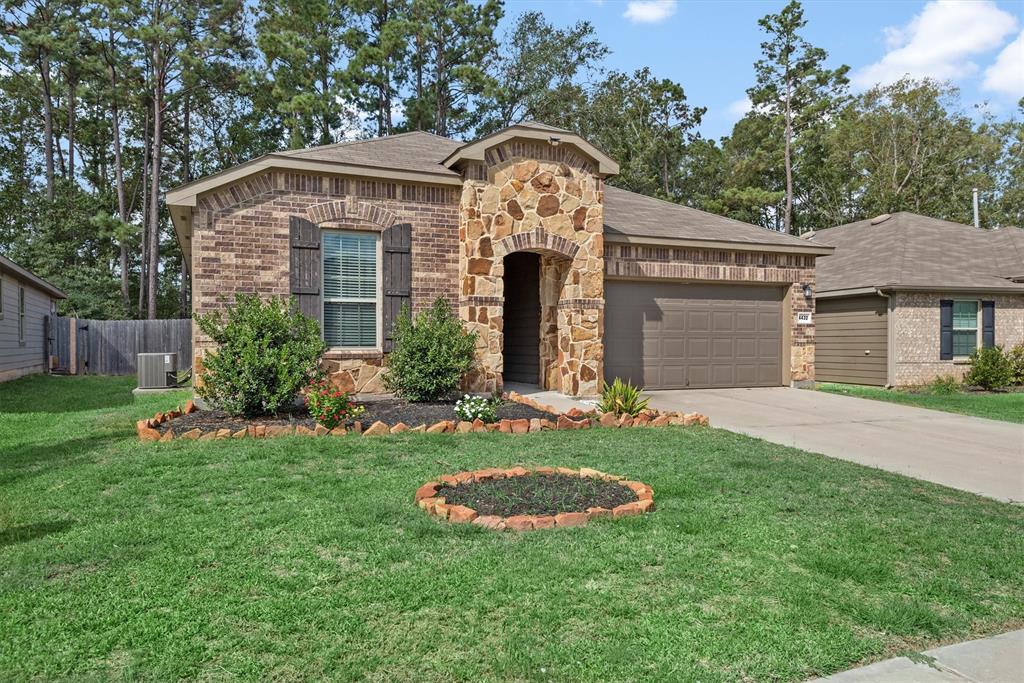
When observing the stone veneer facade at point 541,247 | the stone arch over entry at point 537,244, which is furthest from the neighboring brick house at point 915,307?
the stone arch over entry at point 537,244

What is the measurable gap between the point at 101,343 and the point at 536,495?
1887 cm

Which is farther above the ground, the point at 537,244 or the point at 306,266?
the point at 537,244

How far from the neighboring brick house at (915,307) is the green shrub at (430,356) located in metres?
10.4

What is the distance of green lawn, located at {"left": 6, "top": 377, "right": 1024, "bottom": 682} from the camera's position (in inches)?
101

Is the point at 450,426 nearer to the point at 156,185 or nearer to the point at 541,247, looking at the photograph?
the point at 541,247

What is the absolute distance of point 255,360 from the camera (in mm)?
7453

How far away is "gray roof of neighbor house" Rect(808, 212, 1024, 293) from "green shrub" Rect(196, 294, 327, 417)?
1274 centimetres

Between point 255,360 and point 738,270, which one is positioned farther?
point 738,270

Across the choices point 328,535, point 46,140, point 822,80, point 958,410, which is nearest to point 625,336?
point 958,410

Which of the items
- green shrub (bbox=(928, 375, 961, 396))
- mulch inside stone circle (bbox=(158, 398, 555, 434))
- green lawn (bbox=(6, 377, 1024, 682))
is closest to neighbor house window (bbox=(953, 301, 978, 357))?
green shrub (bbox=(928, 375, 961, 396))

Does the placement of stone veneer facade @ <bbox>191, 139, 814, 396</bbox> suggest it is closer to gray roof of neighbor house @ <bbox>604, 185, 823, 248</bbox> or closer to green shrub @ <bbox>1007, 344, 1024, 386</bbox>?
gray roof of neighbor house @ <bbox>604, 185, 823, 248</bbox>

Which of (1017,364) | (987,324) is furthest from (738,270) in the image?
(1017,364)

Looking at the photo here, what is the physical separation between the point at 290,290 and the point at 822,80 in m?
26.9

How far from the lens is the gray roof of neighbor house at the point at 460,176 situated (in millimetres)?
8992
